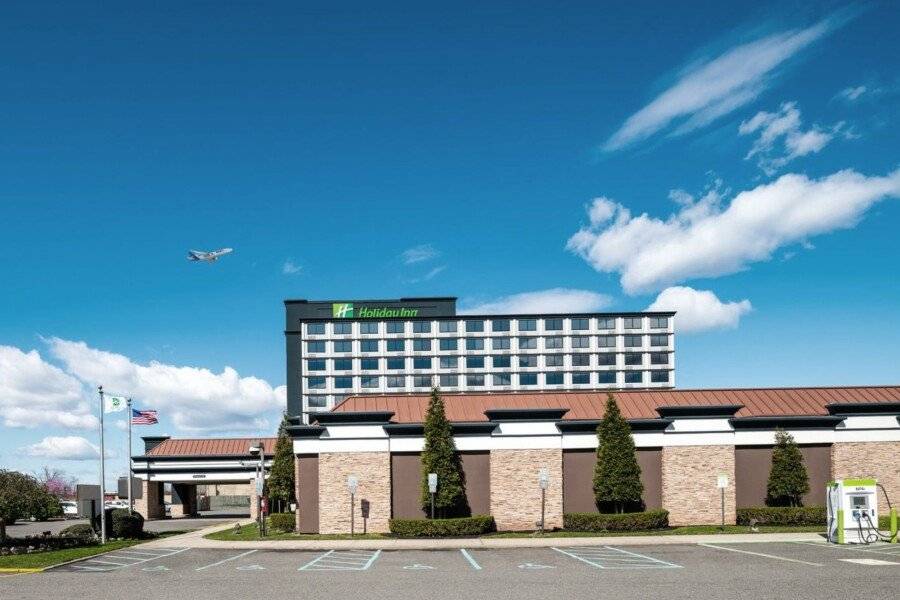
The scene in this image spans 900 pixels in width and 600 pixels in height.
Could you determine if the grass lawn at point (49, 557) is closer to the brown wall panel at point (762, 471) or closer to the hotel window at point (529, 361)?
the brown wall panel at point (762, 471)

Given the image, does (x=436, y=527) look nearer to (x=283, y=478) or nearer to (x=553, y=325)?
(x=283, y=478)

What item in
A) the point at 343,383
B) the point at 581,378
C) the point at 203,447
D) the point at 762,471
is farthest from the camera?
the point at 581,378

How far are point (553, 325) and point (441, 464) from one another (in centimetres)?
8291

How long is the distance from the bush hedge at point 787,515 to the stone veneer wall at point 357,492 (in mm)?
17811

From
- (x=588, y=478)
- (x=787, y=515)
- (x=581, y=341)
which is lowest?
(x=787, y=515)

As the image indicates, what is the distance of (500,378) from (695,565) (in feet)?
303

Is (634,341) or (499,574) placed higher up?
(634,341)

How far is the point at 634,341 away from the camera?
11856 centimetres

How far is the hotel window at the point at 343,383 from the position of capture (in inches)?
4619

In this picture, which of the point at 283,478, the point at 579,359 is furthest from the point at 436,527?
the point at 579,359

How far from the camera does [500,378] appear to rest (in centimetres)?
11775

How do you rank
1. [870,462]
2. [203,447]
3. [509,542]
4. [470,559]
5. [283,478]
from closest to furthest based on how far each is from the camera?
[470,559], [509,542], [870,462], [283,478], [203,447]

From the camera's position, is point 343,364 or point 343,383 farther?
point 343,364

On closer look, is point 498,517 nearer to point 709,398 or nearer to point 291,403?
point 709,398
